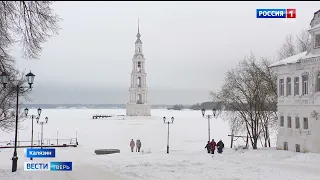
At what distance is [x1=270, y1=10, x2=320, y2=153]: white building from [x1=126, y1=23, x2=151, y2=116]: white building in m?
77.3

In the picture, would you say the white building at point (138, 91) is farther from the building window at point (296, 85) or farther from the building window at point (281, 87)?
the building window at point (296, 85)

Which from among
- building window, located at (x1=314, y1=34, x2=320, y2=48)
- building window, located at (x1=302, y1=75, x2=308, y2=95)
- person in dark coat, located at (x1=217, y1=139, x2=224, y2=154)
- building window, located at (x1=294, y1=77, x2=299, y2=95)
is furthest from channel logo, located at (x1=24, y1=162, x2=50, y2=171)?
building window, located at (x1=314, y1=34, x2=320, y2=48)

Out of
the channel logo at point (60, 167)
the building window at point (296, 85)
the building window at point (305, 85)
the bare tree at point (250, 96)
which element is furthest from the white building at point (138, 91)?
the channel logo at point (60, 167)

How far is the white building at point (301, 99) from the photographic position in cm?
2778

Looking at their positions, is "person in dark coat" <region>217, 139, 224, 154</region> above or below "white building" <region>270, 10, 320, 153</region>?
below

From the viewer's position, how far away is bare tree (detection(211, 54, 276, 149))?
40.2 m

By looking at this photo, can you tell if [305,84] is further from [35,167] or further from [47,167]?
[35,167]

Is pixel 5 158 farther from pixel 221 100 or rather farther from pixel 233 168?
pixel 221 100

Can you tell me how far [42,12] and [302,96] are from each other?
21.6m

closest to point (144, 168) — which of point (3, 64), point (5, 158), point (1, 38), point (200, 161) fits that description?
point (200, 161)

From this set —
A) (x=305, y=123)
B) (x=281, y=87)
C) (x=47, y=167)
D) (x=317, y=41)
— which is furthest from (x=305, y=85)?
(x=47, y=167)

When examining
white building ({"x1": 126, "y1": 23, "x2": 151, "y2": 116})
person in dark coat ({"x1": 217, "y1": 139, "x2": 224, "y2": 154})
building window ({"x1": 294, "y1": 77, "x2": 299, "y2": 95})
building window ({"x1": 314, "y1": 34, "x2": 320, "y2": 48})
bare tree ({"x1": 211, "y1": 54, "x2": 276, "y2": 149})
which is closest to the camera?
building window ({"x1": 314, "y1": 34, "x2": 320, "y2": 48})

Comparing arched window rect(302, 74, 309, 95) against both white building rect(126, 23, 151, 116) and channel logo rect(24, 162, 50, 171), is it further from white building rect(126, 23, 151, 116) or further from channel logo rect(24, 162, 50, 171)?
white building rect(126, 23, 151, 116)

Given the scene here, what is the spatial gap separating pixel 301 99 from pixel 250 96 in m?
10.8
